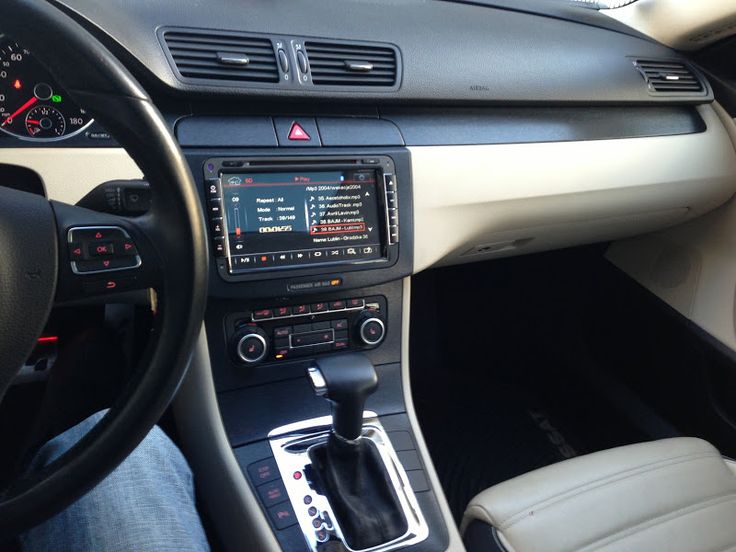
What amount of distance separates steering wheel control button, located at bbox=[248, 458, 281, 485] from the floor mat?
0.69 meters

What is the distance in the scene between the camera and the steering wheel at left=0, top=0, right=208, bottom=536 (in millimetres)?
664

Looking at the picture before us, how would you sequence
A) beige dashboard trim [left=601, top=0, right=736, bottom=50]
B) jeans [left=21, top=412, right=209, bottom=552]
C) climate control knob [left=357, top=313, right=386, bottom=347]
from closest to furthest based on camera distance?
jeans [left=21, top=412, right=209, bottom=552], climate control knob [left=357, top=313, right=386, bottom=347], beige dashboard trim [left=601, top=0, right=736, bottom=50]

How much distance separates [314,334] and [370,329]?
0.10 metres

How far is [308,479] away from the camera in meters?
1.10

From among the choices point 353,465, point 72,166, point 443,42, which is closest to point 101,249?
point 72,166

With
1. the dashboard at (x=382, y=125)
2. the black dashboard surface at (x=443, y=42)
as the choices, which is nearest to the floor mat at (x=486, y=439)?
the dashboard at (x=382, y=125)

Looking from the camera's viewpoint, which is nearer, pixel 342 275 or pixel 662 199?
pixel 342 275

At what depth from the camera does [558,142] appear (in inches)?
54.2

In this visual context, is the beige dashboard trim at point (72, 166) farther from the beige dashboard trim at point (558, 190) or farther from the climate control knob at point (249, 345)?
the beige dashboard trim at point (558, 190)

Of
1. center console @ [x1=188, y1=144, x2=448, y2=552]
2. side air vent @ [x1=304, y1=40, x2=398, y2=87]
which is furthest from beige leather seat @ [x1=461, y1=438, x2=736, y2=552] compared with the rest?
side air vent @ [x1=304, y1=40, x2=398, y2=87]

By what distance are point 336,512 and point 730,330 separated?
1038 mm

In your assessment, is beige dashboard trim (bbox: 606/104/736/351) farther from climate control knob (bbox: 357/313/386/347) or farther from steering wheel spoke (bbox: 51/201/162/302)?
steering wheel spoke (bbox: 51/201/162/302)

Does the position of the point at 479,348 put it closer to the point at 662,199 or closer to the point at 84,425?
the point at 662,199

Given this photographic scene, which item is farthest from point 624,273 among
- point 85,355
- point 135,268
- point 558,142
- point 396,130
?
point 135,268
